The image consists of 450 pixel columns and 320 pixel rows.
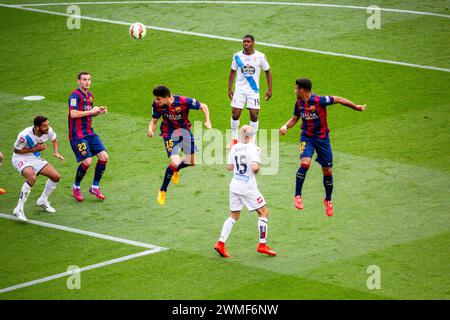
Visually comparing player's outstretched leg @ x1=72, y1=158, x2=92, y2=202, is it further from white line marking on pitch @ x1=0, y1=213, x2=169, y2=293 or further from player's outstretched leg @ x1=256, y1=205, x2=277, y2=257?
player's outstretched leg @ x1=256, y1=205, x2=277, y2=257

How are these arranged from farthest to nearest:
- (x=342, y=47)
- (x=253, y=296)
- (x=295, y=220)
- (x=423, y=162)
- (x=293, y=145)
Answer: (x=342, y=47) → (x=293, y=145) → (x=423, y=162) → (x=295, y=220) → (x=253, y=296)

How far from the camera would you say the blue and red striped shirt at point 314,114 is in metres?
17.1

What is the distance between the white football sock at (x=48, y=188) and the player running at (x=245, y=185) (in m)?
4.20

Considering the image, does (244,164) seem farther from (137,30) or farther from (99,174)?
(137,30)

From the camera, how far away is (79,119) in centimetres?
1903

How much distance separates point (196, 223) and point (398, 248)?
4083 millimetres

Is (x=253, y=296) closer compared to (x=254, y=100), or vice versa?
(x=253, y=296)

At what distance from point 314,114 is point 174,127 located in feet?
10.1

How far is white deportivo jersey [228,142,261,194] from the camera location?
52.3ft

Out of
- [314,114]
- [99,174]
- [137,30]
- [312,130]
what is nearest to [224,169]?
[99,174]

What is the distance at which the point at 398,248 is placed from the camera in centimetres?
1653

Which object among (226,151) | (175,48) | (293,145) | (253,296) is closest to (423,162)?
(293,145)

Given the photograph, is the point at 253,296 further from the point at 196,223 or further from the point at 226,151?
the point at 226,151

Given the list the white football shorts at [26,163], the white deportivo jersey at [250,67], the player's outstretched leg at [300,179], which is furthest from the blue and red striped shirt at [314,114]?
the white football shorts at [26,163]
